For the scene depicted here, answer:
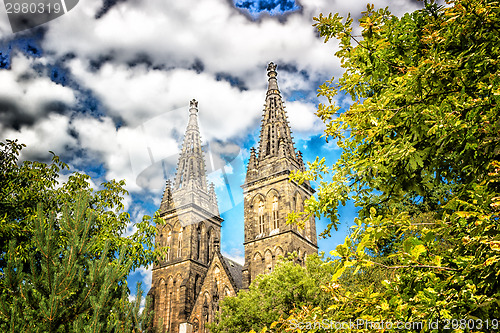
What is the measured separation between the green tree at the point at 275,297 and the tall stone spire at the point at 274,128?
57.2 feet

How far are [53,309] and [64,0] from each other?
20.9 ft

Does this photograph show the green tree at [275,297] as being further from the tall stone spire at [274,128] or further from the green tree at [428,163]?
the tall stone spire at [274,128]

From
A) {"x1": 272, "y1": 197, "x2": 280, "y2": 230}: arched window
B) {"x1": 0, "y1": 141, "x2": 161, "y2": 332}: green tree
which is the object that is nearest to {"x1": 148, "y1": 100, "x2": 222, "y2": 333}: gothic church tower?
{"x1": 272, "y1": 197, "x2": 280, "y2": 230}: arched window

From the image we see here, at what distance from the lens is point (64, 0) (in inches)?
316

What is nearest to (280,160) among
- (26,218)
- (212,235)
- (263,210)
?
(263,210)

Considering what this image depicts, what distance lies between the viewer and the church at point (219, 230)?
3403 cm

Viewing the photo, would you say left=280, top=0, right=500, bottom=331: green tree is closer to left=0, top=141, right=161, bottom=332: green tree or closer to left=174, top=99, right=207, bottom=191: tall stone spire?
left=0, top=141, right=161, bottom=332: green tree

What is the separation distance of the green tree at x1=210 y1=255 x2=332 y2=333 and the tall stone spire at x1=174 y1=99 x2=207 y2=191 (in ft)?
79.0

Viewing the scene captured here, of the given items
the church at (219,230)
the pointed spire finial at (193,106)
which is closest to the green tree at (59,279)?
the church at (219,230)

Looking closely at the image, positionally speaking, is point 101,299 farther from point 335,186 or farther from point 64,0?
point 64,0

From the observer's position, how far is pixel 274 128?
40.5 m

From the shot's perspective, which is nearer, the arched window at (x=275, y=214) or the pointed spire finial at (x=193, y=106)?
the arched window at (x=275, y=214)

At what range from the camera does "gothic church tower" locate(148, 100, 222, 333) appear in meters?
38.8

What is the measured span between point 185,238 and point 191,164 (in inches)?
416
